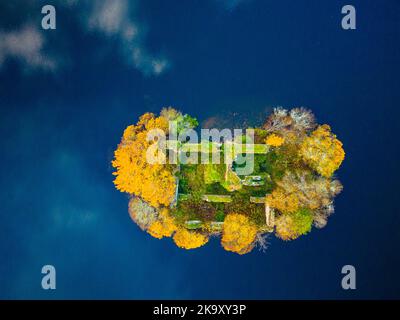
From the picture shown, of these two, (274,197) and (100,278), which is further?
(100,278)

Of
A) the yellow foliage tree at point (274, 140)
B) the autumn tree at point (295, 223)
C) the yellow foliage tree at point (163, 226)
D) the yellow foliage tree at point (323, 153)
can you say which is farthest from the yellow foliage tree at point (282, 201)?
the yellow foliage tree at point (163, 226)

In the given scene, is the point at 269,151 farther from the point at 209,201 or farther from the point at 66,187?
the point at 66,187

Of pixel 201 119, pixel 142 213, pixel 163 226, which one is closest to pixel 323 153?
pixel 201 119

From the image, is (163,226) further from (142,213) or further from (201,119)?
(201,119)

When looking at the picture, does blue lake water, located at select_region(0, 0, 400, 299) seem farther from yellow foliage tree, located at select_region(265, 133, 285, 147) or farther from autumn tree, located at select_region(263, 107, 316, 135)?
yellow foliage tree, located at select_region(265, 133, 285, 147)

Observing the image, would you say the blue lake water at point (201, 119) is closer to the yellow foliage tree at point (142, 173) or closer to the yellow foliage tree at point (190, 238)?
the yellow foliage tree at point (190, 238)

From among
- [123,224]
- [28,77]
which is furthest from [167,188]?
[28,77]
